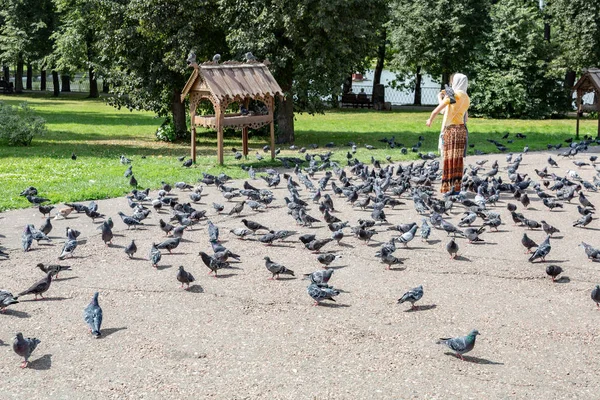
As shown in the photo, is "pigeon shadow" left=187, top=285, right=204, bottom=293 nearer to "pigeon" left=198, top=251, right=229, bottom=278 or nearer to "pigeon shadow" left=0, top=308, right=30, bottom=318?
"pigeon" left=198, top=251, right=229, bottom=278

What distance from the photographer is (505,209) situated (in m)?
15.7

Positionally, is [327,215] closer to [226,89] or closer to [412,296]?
[412,296]

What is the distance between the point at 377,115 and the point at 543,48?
9724mm

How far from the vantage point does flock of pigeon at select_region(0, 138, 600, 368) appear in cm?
1001

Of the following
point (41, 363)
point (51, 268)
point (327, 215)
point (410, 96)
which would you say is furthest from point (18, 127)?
point (410, 96)

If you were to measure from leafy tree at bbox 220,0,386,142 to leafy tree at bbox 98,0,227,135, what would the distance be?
1.22 m

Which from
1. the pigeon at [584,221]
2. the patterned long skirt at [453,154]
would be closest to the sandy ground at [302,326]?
the pigeon at [584,221]

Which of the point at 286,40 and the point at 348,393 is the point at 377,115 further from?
the point at 348,393

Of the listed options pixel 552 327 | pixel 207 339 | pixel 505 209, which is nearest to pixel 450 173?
pixel 505 209

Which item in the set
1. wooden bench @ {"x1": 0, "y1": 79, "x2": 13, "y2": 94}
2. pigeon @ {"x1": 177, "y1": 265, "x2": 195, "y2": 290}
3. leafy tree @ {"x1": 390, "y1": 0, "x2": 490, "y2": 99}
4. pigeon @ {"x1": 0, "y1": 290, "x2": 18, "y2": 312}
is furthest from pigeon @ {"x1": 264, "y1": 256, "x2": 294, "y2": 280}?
wooden bench @ {"x1": 0, "y1": 79, "x2": 13, "y2": 94}

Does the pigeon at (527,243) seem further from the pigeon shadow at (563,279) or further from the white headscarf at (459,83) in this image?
the white headscarf at (459,83)

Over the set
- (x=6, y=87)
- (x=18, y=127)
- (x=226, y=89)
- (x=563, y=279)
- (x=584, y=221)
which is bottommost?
(x=563, y=279)

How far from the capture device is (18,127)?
26.0 metres

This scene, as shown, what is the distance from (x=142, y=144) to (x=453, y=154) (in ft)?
47.0
